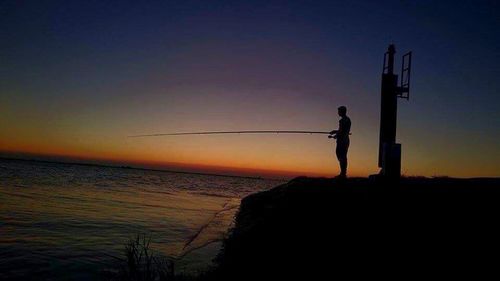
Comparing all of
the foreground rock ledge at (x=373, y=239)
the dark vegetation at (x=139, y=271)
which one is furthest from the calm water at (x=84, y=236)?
the foreground rock ledge at (x=373, y=239)

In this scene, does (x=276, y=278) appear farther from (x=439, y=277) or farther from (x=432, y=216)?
(x=432, y=216)

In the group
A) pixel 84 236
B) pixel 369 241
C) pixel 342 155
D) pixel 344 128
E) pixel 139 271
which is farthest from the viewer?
pixel 342 155

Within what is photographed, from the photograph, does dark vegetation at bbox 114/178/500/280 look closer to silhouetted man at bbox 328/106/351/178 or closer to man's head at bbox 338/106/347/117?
silhouetted man at bbox 328/106/351/178

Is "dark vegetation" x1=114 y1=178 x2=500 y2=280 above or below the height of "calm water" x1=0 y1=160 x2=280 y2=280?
above

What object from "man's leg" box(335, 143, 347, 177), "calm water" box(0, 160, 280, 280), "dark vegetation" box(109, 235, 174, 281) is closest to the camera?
"dark vegetation" box(109, 235, 174, 281)

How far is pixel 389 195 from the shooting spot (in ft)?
29.3

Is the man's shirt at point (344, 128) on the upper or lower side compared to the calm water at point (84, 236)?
upper

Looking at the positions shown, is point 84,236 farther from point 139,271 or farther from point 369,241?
point 369,241

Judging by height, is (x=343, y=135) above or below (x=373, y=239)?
above

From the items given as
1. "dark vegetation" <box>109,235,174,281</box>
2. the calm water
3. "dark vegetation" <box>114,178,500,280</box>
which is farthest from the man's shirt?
"dark vegetation" <box>109,235,174,281</box>

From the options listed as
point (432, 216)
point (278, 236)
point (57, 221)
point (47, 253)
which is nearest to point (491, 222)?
point (432, 216)

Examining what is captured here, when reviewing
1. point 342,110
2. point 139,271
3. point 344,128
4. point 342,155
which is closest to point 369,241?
point 139,271

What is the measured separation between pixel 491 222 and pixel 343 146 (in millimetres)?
4674

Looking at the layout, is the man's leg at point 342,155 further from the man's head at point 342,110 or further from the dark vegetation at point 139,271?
the dark vegetation at point 139,271
